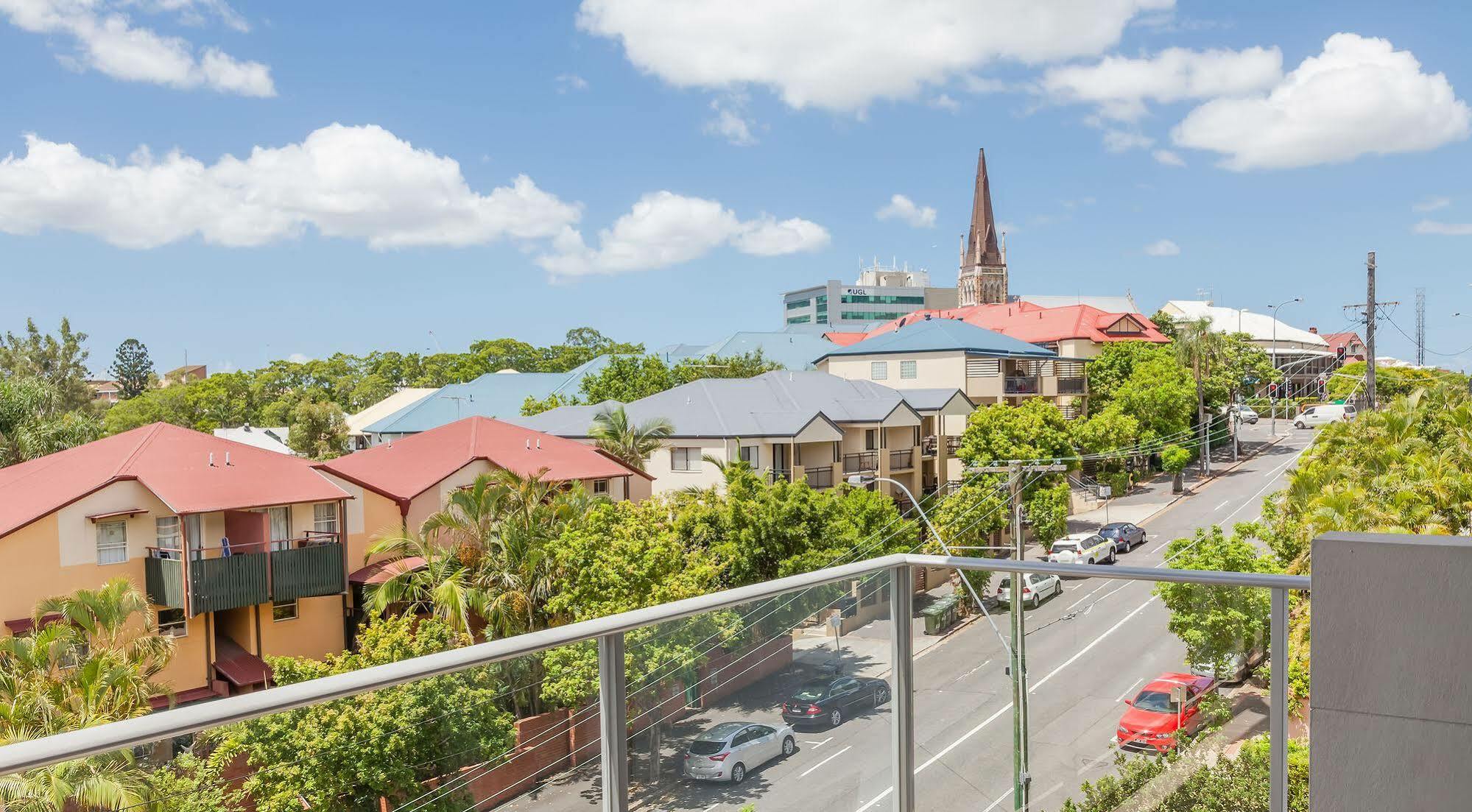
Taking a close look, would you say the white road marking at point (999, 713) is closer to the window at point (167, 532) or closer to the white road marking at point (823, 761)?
the white road marking at point (823, 761)

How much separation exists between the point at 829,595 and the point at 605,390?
4765cm

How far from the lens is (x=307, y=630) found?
2128 centimetres

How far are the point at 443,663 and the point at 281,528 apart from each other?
842 inches

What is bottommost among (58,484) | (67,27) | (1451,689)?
(58,484)

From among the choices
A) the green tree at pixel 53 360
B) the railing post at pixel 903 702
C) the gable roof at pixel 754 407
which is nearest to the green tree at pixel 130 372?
the green tree at pixel 53 360

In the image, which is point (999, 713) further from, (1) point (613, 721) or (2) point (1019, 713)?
(1) point (613, 721)

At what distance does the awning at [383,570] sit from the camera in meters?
21.2

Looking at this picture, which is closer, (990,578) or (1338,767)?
(1338,767)

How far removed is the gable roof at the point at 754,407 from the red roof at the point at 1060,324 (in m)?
18.6

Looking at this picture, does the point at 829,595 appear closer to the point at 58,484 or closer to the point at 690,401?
the point at 58,484

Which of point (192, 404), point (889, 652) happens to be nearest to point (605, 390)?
point (192, 404)

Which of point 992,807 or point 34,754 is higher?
point 34,754

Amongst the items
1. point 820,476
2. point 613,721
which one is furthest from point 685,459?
point 613,721

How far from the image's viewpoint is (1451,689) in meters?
1.83
